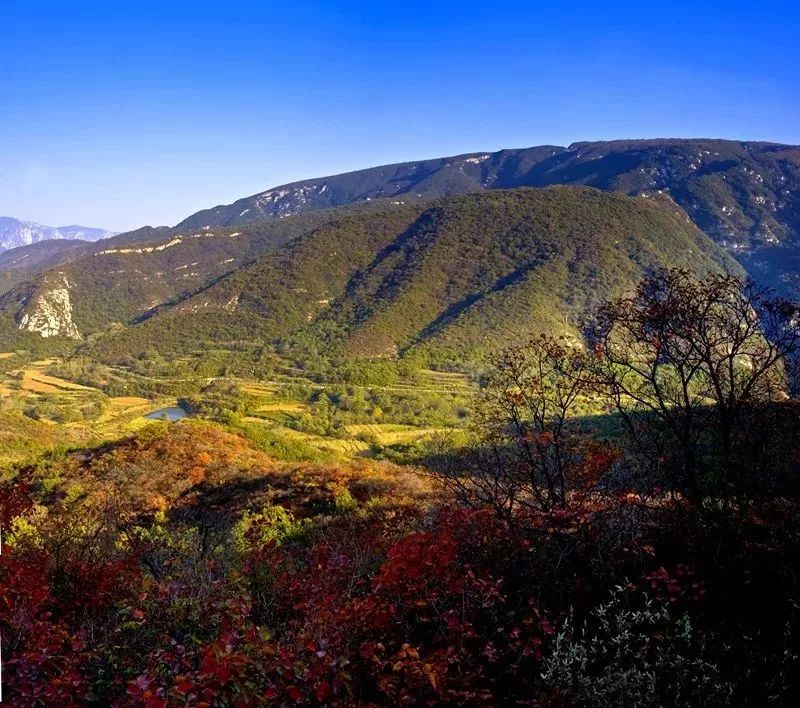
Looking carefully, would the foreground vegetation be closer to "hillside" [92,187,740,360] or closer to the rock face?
"hillside" [92,187,740,360]

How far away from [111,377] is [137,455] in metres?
93.6

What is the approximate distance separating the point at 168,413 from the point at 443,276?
244 ft

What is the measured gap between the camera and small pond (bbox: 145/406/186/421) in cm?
8053

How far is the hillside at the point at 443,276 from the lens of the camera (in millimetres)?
116125

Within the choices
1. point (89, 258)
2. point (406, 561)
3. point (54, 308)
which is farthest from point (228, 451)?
point (89, 258)

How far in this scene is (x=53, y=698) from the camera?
5.33 meters

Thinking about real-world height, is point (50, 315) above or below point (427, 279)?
below

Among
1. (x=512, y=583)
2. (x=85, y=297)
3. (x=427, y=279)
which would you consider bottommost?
(x=512, y=583)

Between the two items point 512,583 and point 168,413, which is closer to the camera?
point 512,583

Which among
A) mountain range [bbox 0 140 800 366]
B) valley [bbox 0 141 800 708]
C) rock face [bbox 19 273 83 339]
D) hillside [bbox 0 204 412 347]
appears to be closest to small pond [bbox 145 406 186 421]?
mountain range [bbox 0 140 800 366]

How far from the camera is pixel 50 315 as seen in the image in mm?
158750

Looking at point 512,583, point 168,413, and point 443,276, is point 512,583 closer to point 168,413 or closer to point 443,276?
point 168,413

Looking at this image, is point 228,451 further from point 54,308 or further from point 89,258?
point 89,258

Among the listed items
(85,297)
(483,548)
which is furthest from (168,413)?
(85,297)
